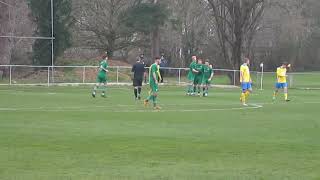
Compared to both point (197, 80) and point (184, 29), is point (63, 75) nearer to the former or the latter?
point (197, 80)

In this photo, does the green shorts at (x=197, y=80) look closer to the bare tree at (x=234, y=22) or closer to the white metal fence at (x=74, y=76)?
the white metal fence at (x=74, y=76)

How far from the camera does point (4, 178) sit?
11.4 metres

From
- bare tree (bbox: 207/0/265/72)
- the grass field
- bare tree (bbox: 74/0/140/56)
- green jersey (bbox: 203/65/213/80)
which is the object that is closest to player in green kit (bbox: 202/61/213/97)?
green jersey (bbox: 203/65/213/80)

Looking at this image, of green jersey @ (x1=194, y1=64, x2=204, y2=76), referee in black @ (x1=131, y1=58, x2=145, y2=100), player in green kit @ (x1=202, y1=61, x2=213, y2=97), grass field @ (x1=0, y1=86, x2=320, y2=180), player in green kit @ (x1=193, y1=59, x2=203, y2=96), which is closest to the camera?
grass field @ (x1=0, y1=86, x2=320, y2=180)

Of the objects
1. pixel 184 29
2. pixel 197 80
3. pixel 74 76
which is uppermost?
pixel 184 29

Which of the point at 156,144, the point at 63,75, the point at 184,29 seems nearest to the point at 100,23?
the point at 184,29

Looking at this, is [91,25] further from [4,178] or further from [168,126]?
[4,178]

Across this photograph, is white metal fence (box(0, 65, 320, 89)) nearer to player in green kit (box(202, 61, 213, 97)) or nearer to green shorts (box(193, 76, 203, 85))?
player in green kit (box(202, 61, 213, 97))

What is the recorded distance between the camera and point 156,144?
1600 centimetres

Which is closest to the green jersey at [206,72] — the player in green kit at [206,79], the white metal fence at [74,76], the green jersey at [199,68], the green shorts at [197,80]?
the player in green kit at [206,79]

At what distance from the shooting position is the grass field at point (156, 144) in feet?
40.5

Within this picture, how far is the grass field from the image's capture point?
12.3 meters

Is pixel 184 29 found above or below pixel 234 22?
above

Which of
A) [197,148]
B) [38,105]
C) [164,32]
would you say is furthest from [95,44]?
[197,148]
